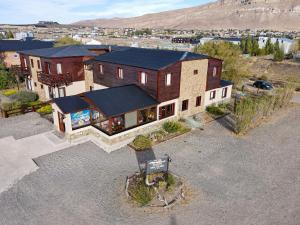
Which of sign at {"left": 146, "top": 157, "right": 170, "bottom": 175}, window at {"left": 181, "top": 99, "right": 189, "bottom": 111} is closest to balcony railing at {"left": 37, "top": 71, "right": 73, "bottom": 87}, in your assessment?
window at {"left": 181, "top": 99, "right": 189, "bottom": 111}

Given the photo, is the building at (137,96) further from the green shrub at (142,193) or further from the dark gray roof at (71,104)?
the green shrub at (142,193)

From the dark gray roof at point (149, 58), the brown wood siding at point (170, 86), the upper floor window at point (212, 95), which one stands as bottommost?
the upper floor window at point (212, 95)

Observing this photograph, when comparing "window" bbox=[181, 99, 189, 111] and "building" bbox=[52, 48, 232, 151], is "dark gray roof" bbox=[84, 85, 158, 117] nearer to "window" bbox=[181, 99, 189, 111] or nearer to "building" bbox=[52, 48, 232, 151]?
"building" bbox=[52, 48, 232, 151]

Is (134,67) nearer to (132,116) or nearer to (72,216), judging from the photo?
(132,116)

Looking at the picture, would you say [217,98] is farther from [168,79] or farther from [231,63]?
[168,79]

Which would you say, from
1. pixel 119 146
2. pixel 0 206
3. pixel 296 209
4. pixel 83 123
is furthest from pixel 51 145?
pixel 296 209

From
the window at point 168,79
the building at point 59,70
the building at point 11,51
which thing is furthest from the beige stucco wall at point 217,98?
the building at point 11,51

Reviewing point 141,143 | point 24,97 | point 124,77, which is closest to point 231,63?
point 124,77
